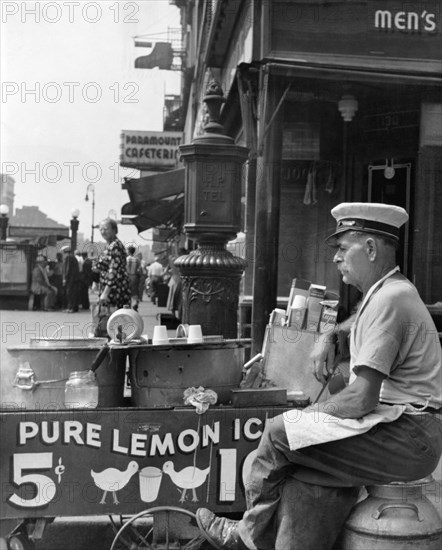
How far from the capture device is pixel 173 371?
4.39 meters

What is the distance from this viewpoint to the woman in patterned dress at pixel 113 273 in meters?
8.69

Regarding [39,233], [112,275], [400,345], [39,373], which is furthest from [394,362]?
[39,233]

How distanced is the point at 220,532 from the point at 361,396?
1050mm

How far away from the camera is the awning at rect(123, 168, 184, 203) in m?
14.6

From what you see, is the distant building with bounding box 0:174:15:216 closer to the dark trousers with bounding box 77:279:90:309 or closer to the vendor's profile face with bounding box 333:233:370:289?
the dark trousers with bounding box 77:279:90:309

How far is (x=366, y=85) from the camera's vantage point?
1006cm

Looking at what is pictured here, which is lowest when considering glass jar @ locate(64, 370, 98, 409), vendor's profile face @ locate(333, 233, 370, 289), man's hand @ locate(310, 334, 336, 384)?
glass jar @ locate(64, 370, 98, 409)

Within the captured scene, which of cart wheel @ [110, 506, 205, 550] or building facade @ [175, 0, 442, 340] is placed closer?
cart wheel @ [110, 506, 205, 550]

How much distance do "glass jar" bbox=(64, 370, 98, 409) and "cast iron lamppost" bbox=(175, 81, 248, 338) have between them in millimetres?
1734

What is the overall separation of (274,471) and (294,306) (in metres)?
2.48

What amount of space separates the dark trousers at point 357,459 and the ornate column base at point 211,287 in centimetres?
301

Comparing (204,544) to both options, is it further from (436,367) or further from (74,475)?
(436,367)

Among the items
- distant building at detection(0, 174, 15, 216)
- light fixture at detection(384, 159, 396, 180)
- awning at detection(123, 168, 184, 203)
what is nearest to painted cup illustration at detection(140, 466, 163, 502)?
distant building at detection(0, 174, 15, 216)

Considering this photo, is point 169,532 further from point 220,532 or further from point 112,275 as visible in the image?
point 112,275
